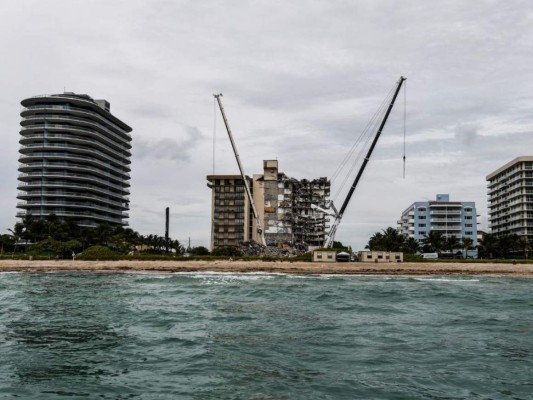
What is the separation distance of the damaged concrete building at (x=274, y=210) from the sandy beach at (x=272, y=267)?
76.6 meters

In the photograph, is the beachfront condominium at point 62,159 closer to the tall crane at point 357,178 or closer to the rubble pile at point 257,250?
the rubble pile at point 257,250

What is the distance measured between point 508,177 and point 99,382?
208 meters

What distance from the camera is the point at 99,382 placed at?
12.5m

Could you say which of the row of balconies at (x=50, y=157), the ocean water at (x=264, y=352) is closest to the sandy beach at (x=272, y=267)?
the ocean water at (x=264, y=352)

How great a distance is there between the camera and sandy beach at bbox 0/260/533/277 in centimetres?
9019

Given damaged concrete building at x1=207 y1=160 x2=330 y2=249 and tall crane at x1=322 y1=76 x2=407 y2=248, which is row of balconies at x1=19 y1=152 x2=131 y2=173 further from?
tall crane at x1=322 y1=76 x2=407 y2=248

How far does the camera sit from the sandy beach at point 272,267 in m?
90.2

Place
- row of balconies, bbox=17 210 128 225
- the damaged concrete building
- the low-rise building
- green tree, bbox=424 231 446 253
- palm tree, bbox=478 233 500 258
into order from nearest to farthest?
the low-rise building → palm tree, bbox=478 233 500 258 → green tree, bbox=424 231 446 253 → row of balconies, bbox=17 210 128 225 → the damaged concrete building

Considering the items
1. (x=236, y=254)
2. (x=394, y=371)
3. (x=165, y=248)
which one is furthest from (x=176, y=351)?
(x=165, y=248)

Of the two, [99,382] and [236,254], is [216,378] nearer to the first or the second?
[99,382]

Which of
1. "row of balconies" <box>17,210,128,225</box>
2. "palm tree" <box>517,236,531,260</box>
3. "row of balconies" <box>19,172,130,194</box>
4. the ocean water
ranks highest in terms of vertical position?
"row of balconies" <box>19,172,130,194</box>

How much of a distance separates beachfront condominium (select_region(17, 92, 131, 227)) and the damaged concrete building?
42.0m

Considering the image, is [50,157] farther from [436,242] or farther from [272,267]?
[436,242]

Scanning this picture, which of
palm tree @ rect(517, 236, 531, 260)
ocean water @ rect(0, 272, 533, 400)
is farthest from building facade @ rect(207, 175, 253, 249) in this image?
ocean water @ rect(0, 272, 533, 400)
